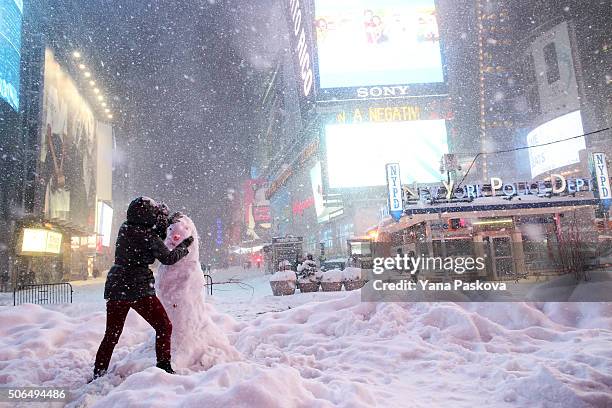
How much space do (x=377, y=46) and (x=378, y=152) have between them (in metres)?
12.5

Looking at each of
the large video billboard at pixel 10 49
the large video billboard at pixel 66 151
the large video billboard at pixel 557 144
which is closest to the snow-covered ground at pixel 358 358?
the large video billboard at pixel 10 49

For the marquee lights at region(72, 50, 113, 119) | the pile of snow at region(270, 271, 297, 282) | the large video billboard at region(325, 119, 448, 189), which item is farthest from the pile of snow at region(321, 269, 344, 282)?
the marquee lights at region(72, 50, 113, 119)

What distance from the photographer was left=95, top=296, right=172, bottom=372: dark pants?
12.8ft

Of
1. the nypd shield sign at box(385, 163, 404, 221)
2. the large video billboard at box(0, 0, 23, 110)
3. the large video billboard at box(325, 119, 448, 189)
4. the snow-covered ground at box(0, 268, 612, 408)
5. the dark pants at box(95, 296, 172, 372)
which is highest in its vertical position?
the large video billboard at box(0, 0, 23, 110)

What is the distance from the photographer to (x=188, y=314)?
15.5 feet

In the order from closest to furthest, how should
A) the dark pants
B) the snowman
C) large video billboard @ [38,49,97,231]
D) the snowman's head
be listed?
the dark pants → the snowman → the snowman's head → large video billboard @ [38,49,97,231]

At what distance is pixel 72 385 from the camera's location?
3994 millimetres

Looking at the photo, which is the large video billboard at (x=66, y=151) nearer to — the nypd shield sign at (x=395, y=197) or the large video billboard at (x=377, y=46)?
the large video billboard at (x=377, y=46)

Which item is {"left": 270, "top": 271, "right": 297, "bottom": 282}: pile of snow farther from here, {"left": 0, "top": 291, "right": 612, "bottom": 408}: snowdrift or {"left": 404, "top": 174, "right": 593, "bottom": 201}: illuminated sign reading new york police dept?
{"left": 404, "top": 174, "right": 593, "bottom": 201}: illuminated sign reading new york police dept

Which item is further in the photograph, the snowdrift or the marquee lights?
the marquee lights

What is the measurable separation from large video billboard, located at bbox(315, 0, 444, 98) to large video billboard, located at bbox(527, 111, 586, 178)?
18912mm

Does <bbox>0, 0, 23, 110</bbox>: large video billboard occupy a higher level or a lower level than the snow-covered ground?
higher

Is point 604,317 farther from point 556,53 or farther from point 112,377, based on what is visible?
point 556,53

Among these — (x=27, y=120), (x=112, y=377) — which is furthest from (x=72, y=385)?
(x=27, y=120)
